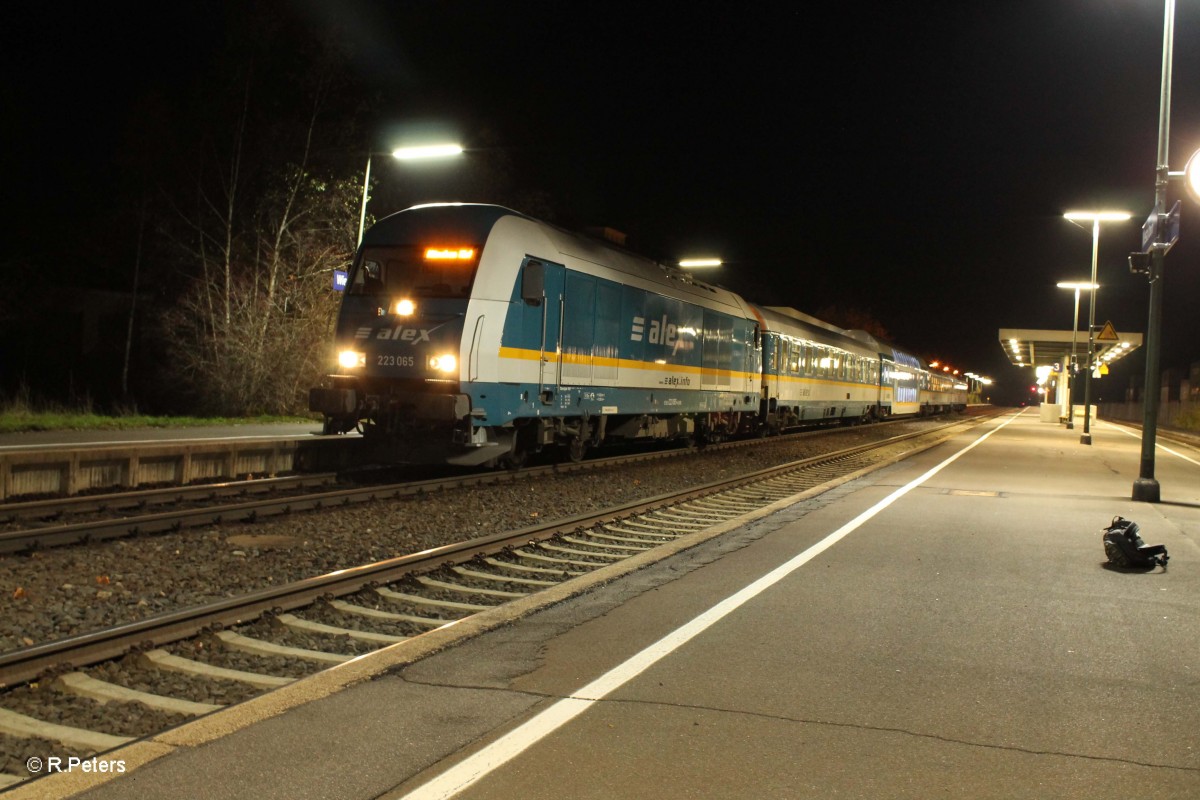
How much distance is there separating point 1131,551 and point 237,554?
7.94 m

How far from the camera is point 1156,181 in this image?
14758mm

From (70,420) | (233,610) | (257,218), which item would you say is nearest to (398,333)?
(233,610)

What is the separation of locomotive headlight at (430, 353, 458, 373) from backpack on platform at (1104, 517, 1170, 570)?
7.94 meters

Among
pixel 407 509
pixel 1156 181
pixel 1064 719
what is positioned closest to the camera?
pixel 1064 719

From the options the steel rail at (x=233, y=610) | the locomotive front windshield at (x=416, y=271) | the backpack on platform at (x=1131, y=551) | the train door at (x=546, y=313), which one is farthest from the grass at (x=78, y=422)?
the backpack on platform at (x=1131, y=551)

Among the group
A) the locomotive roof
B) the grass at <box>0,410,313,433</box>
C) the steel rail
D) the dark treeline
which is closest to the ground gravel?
the steel rail

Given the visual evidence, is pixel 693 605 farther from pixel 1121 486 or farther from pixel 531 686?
pixel 1121 486

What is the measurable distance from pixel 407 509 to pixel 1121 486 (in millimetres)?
12681

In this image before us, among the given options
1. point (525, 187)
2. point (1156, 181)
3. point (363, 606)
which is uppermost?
point (525, 187)

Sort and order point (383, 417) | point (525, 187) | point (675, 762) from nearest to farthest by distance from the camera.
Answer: point (675, 762), point (383, 417), point (525, 187)

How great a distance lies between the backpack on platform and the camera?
875 centimetres

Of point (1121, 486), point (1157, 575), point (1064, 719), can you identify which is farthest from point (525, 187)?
point (1064, 719)

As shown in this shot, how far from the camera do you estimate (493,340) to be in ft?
43.8

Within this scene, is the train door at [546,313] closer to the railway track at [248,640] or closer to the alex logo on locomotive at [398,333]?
the alex logo on locomotive at [398,333]
